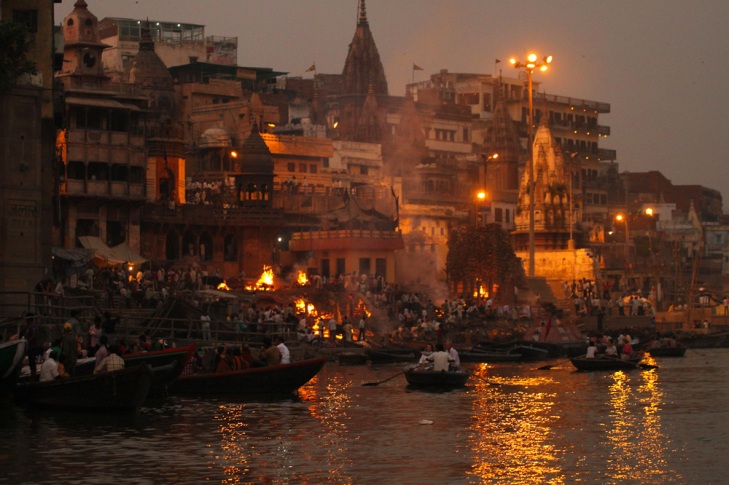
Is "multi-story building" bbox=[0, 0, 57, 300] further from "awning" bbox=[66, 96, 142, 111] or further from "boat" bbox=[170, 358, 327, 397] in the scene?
A: "awning" bbox=[66, 96, 142, 111]

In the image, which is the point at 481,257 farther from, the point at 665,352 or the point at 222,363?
the point at 222,363

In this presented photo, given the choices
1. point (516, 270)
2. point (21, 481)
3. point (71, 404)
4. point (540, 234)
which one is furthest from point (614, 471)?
point (540, 234)

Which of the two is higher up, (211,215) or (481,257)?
(211,215)

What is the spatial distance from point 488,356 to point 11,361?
2509cm

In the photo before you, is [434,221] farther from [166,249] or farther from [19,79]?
[19,79]

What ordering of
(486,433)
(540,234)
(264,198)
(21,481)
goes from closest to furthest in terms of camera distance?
1. (21,481)
2. (486,433)
3. (264,198)
4. (540,234)

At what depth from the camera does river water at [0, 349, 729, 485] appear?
71.4ft

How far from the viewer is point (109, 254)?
2109 inches

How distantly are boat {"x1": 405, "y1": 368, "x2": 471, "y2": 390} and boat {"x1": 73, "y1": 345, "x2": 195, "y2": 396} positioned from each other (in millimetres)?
7711

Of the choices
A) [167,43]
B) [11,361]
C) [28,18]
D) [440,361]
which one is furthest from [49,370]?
[167,43]

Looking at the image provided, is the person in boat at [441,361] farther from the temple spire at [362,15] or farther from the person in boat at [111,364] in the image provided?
the temple spire at [362,15]

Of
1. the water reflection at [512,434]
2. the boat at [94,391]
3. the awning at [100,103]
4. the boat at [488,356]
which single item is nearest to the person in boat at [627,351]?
the boat at [488,356]

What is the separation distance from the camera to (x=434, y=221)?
89625 mm

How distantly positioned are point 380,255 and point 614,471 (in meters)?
46.4
